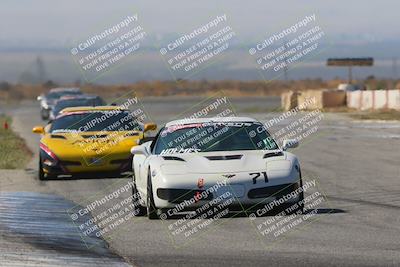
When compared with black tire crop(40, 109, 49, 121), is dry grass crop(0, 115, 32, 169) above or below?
above

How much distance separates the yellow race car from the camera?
18625mm

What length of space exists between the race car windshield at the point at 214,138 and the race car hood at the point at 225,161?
0.92 ft

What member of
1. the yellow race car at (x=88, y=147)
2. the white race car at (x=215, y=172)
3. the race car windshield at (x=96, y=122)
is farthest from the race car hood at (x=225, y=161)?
the race car windshield at (x=96, y=122)

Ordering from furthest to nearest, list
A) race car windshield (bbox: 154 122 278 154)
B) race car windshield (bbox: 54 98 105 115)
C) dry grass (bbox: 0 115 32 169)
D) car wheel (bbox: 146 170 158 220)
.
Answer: race car windshield (bbox: 54 98 105 115)
dry grass (bbox: 0 115 32 169)
race car windshield (bbox: 154 122 278 154)
car wheel (bbox: 146 170 158 220)

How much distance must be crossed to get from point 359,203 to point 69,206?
12.6 feet

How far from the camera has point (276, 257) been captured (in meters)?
9.11

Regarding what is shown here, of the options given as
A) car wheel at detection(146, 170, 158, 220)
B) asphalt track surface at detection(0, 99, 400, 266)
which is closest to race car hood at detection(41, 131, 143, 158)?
asphalt track surface at detection(0, 99, 400, 266)

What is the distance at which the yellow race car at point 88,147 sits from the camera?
1862 centimetres

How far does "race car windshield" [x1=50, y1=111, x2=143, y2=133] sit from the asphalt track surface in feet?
5.74

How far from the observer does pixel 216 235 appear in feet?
35.2

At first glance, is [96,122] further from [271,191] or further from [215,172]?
[271,191]

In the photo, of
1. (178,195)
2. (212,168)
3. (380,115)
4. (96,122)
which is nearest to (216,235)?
(178,195)

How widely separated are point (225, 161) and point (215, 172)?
30 cm

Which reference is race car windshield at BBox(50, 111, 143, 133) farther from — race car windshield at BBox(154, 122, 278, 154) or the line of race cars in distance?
race car windshield at BBox(154, 122, 278, 154)
